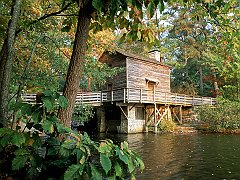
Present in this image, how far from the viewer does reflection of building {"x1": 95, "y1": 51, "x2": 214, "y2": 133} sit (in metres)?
18.2

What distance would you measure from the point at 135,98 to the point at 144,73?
3694 mm

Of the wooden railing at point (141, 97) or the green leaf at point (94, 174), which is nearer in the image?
the green leaf at point (94, 174)

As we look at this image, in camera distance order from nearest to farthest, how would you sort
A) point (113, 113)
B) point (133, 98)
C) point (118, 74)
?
point (133, 98)
point (118, 74)
point (113, 113)

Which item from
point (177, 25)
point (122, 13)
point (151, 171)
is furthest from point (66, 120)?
point (177, 25)

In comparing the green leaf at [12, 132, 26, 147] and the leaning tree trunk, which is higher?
the leaning tree trunk

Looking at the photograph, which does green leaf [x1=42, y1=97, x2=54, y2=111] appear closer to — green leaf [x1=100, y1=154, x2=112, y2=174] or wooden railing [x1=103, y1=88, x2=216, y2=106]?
green leaf [x1=100, y1=154, x2=112, y2=174]

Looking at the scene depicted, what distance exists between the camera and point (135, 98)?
58.7 ft

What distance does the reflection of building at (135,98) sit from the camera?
59.6 ft

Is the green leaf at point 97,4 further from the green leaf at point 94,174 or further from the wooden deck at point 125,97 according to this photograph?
the wooden deck at point 125,97

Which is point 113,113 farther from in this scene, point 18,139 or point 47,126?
point 18,139

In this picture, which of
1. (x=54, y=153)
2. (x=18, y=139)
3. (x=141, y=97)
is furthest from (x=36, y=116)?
(x=141, y=97)

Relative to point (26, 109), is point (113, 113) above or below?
below

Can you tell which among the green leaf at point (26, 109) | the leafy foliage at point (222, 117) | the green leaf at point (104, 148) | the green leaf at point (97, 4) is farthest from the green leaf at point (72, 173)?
the leafy foliage at point (222, 117)

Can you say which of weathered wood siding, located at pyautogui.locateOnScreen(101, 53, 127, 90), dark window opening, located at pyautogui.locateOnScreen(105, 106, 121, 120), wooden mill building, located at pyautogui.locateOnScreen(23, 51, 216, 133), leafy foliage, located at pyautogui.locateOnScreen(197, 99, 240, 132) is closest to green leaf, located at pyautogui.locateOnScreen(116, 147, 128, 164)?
wooden mill building, located at pyautogui.locateOnScreen(23, 51, 216, 133)
